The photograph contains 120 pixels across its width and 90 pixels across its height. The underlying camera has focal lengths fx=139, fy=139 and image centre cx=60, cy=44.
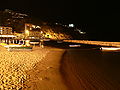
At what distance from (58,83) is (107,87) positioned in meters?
2.35

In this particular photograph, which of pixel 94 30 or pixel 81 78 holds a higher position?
pixel 94 30

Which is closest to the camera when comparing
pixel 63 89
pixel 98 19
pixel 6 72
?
pixel 63 89

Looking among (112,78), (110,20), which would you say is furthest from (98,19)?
(112,78)

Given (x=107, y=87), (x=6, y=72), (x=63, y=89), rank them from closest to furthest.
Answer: (x=63, y=89)
(x=107, y=87)
(x=6, y=72)

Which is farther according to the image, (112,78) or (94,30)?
(94,30)

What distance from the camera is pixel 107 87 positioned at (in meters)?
6.61

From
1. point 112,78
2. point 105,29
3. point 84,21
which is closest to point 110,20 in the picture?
point 105,29

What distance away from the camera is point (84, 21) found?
101 meters

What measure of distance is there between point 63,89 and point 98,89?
1.61 m

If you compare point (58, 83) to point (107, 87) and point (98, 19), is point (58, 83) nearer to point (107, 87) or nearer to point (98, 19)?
point (107, 87)

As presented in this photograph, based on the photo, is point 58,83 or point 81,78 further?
point 81,78

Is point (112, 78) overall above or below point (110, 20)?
below

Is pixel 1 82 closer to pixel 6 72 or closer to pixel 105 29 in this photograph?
pixel 6 72

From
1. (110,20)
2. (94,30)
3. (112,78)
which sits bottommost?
(112,78)
